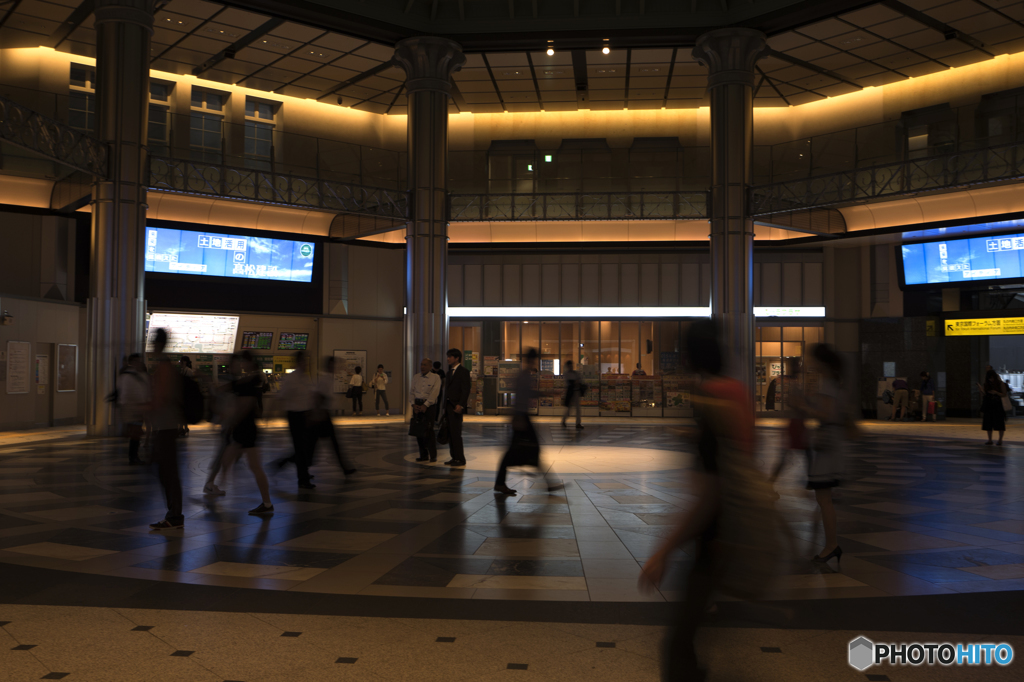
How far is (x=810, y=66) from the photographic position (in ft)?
79.8

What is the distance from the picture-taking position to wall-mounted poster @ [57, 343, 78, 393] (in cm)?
2138

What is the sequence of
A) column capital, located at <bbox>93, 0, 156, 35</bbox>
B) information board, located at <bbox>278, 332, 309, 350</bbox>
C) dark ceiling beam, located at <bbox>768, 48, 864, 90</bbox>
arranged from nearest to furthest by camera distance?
1. column capital, located at <bbox>93, 0, 156, 35</bbox>
2. dark ceiling beam, located at <bbox>768, 48, 864, 90</bbox>
3. information board, located at <bbox>278, 332, 309, 350</bbox>

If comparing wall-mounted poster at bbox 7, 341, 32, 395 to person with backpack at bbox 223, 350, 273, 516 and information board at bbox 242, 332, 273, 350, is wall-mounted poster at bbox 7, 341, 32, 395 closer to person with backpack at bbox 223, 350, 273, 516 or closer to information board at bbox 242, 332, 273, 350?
information board at bbox 242, 332, 273, 350

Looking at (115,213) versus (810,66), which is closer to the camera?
(115,213)

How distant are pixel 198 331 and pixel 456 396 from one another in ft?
51.7

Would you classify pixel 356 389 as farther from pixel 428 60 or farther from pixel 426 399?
pixel 426 399

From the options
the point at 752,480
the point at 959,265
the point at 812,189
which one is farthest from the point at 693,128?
the point at 752,480

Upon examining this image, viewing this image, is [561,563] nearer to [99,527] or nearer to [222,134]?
[99,527]

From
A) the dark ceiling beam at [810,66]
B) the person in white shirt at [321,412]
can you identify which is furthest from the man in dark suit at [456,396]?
the dark ceiling beam at [810,66]

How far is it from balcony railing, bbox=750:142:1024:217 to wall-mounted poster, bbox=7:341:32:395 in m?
20.0

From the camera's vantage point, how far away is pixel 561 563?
6.49m

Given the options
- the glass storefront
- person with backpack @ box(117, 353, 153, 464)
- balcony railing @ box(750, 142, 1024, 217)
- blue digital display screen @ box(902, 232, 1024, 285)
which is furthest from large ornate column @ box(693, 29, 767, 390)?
person with backpack @ box(117, 353, 153, 464)

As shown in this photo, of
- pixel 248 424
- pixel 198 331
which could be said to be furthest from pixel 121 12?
pixel 248 424

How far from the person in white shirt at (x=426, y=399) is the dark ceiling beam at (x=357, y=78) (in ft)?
44.7
